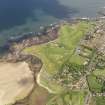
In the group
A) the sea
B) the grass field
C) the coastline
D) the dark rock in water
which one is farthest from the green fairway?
the dark rock in water

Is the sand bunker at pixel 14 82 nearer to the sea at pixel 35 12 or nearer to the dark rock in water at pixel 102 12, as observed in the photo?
the sea at pixel 35 12

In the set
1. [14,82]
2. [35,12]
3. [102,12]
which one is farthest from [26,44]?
[102,12]

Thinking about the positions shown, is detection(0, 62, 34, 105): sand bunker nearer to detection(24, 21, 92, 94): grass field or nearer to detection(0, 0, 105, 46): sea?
detection(24, 21, 92, 94): grass field

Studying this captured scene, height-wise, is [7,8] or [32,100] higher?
[7,8]

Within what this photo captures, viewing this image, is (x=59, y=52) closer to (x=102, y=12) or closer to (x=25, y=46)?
(x=25, y=46)

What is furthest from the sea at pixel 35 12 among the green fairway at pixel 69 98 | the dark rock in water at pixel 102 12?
the green fairway at pixel 69 98

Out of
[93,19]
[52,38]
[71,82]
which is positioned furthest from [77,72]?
[93,19]

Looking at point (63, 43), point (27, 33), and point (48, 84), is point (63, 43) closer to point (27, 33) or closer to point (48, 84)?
point (27, 33)
